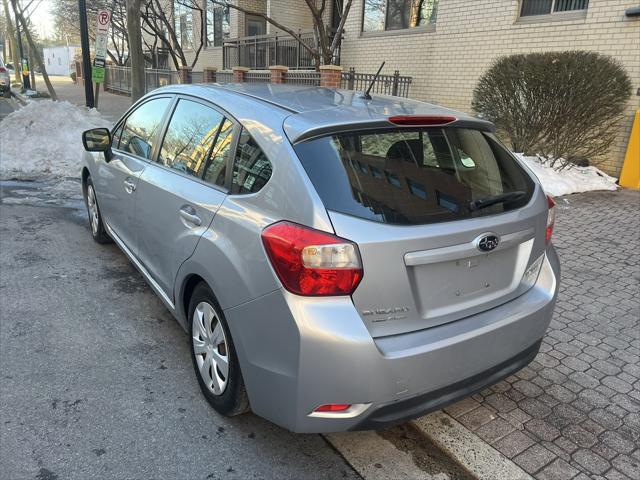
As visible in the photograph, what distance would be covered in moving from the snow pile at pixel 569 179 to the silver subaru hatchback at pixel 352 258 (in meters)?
5.62

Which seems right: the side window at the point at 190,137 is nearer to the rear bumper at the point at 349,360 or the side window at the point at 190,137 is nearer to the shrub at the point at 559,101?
the rear bumper at the point at 349,360

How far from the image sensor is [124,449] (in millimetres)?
2516

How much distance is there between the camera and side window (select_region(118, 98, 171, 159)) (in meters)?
3.71

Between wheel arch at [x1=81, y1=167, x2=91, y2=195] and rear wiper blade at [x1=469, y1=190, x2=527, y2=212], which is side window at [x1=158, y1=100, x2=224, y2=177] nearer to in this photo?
rear wiper blade at [x1=469, y1=190, x2=527, y2=212]

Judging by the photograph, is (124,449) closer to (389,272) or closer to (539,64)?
(389,272)

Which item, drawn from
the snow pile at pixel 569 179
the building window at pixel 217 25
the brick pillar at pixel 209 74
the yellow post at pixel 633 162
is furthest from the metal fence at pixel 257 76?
the yellow post at pixel 633 162

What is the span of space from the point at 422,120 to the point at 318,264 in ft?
3.19

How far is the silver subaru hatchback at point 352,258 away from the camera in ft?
6.72

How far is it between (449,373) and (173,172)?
2010 mm

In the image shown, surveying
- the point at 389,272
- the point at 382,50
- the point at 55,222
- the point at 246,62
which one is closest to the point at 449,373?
the point at 389,272

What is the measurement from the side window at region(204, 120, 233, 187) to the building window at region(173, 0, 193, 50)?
2665 centimetres

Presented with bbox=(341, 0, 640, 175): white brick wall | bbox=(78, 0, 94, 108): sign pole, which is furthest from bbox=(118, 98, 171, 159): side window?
bbox=(78, 0, 94, 108): sign pole

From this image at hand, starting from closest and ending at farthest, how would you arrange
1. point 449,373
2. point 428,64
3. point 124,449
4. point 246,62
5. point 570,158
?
point 449,373 < point 124,449 < point 570,158 < point 428,64 < point 246,62

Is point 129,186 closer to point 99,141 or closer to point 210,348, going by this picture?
point 99,141
